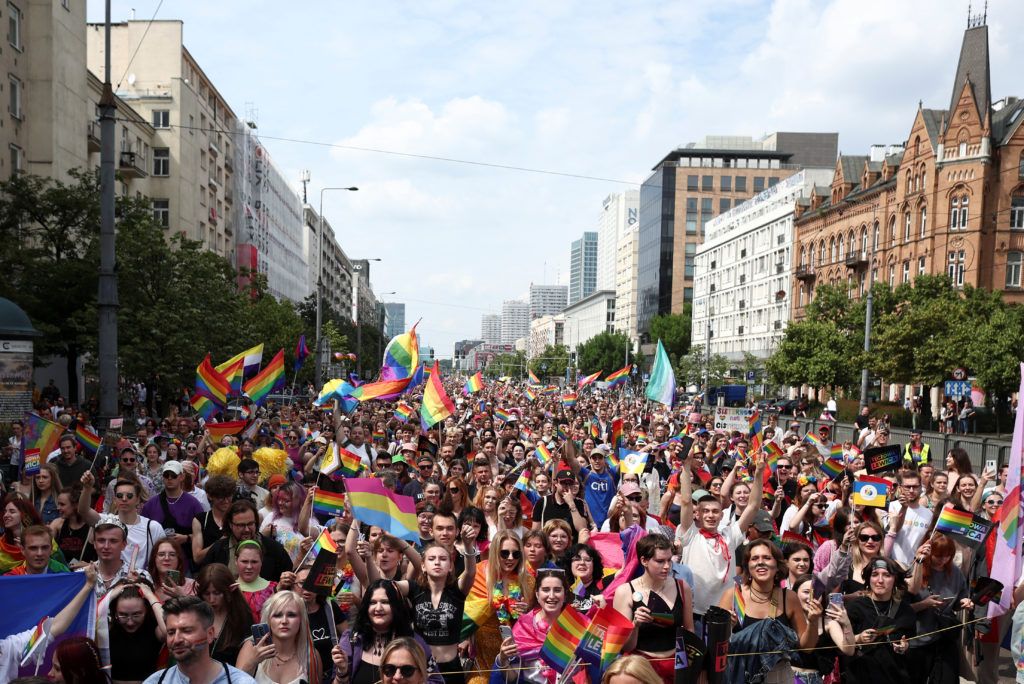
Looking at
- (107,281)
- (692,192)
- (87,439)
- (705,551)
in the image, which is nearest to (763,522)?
(705,551)

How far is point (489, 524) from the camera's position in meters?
8.07

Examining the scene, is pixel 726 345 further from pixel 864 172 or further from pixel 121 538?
pixel 121 538

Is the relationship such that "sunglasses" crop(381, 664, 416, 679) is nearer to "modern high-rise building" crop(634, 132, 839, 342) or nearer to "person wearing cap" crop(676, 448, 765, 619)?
"person wearing cap" crop(676, 448, 765, 619)

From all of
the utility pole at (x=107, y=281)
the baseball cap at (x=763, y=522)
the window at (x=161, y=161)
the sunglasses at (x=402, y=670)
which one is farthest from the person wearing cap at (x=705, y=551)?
the window at (x=161, y=161)

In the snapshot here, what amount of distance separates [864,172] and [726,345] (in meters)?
25.0

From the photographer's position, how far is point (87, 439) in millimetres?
11641

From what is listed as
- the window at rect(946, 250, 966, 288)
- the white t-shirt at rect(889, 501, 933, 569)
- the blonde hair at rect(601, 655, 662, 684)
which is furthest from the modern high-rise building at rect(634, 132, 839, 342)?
the blonde hair at rect(601, 655, 662, 684)

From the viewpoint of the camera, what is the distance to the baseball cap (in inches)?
318

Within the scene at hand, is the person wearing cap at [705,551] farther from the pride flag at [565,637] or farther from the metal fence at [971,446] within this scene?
the metal fence at [971,446]

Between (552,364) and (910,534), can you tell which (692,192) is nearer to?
(552,364)

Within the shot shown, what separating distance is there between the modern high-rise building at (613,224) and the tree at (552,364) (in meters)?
14.6

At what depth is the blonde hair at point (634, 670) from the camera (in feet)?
10.8

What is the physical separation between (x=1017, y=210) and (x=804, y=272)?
19.0 meters

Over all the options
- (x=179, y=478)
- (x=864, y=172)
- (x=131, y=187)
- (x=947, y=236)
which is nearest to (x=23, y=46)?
(x=131, y=187)
